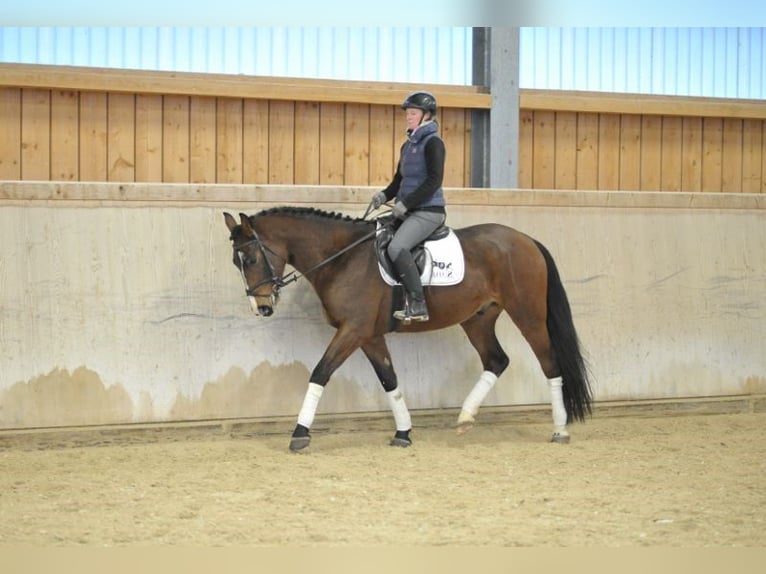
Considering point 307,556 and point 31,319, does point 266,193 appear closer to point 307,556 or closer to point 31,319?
point 31,319

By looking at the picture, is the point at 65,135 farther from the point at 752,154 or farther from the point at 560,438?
the point at 752,154

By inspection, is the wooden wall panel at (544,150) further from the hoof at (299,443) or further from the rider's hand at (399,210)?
the hoof at (299,443)

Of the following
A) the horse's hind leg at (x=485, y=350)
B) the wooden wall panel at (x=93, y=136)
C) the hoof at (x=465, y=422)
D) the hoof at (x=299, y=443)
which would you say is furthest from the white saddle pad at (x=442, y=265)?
the wooden wall panel at (x=93, y=136)

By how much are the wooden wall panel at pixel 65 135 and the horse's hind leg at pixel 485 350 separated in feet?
10.4

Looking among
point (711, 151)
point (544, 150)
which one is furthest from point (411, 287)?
point (711, 151)

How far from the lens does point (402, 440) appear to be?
251 inches

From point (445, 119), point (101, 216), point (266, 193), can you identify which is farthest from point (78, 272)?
point (445, 119)

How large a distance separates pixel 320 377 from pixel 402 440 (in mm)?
835

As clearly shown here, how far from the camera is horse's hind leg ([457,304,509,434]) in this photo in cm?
638

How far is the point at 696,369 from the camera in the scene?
7738mm

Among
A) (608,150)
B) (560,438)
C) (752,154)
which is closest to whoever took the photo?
(560,438)

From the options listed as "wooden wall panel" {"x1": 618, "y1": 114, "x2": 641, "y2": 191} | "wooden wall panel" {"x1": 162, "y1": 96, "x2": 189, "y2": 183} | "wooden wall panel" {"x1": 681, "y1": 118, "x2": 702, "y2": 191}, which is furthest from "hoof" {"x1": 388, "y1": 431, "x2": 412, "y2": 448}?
"wooden wall panel" {"x1": 681, "y1": 118, "x2": 702, "y2": 191}

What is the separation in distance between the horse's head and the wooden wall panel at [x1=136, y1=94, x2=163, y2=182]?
5.12 ft

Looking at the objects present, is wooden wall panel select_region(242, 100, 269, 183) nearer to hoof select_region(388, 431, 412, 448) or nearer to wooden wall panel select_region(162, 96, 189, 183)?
wooden wall panel select_region(162, 96, 189, 183)
